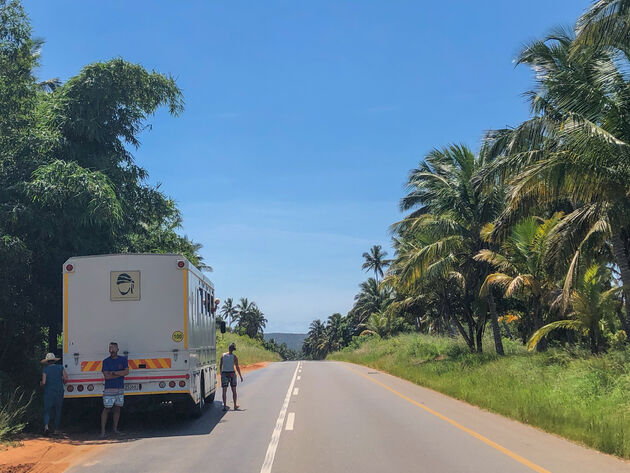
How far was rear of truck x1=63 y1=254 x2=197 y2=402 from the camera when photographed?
11.7m

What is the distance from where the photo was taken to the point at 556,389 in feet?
46.1

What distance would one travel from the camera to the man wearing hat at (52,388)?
1129cm

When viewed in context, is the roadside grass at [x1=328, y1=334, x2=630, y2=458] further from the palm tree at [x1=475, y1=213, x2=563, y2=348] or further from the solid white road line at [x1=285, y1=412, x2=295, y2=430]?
the solid white road line at [x1=285, y1=412, x2=295, y2=430]

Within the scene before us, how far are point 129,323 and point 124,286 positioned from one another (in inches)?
30.8

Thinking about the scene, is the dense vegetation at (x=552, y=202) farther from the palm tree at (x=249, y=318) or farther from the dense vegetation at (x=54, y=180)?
the palm tree at (x=249, y=318)

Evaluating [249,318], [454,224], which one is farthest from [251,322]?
[454,224]

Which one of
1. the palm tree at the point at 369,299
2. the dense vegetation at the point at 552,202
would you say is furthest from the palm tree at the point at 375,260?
the dense vegetation at the point at 552,202

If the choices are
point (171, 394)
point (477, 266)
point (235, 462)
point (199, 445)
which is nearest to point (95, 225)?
point (171, 394)

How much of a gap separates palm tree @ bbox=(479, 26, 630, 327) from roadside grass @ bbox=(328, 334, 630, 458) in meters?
2.46

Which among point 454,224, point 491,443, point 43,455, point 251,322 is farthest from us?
point 251,322

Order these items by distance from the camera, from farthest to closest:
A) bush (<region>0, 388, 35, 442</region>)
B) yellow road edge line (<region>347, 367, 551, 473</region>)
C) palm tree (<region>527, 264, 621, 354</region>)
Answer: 1. palm tree (<region>527, 264, 621, 354</region>)
2. bush (<region>0, 388, 35, 442</region>)
3. yellow road edge line (<region>347, 367, 551, 473</region>)

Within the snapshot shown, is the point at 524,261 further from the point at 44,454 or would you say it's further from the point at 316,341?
the point at 316,341

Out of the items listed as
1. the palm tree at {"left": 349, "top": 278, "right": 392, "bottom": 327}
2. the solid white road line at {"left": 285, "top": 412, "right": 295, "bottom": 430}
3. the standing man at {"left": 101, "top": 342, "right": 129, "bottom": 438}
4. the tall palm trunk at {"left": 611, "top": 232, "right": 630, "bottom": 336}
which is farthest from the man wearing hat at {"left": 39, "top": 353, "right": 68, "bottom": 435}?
the palm tree at {"left": 349, "top": 278, "right": 392, "bottom": 327}

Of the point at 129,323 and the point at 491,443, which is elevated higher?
the point at 129,323
